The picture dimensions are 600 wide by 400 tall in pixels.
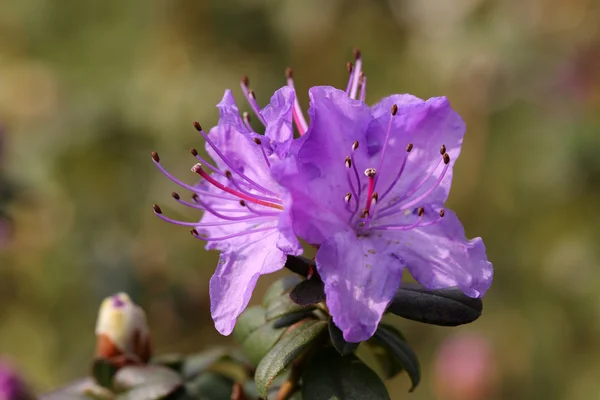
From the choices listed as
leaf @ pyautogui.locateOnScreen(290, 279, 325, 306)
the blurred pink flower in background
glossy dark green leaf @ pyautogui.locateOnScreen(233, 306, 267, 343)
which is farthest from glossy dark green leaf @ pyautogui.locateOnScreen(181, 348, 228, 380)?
the blurred pink flower in background

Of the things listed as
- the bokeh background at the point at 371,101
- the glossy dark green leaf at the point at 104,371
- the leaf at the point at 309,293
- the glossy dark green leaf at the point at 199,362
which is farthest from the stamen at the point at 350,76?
the bokeh background at the point at 371,101

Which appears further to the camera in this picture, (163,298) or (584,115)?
(584,115)

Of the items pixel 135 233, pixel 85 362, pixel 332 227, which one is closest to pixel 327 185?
pixel 332 227

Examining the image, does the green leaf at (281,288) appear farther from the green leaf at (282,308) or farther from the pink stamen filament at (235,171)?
the pink stamen filament at (235,171)

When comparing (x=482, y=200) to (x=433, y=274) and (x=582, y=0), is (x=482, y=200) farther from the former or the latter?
(x=433, y=274)

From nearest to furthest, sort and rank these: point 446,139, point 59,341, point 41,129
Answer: point 446,139, point 59,341, point 41,129

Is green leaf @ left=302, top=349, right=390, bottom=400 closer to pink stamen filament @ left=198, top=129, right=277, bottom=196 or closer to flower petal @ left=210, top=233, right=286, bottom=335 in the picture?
flower petal @ left=210, top=233, right=286, bottom=335

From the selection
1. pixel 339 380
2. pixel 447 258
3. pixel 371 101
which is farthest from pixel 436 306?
pixel 371 101
